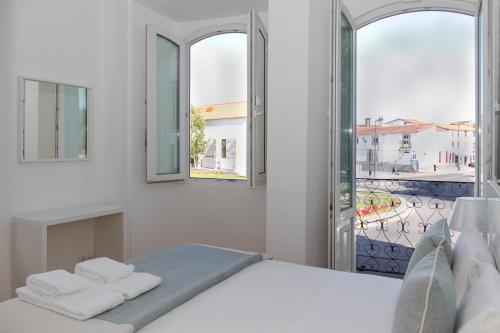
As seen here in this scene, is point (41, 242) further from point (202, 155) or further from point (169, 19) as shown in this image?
point (169, 19)

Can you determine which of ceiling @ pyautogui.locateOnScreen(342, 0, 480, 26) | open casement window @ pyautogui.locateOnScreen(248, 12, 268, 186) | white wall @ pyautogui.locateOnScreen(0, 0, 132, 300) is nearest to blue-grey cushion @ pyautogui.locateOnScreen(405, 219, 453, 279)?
open casement window @ pyautogui.locateOnScreen(248, 12, 268, 186)

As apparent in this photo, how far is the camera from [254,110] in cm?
353

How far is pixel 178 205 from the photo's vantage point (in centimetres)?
446

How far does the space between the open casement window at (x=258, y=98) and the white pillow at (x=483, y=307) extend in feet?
8.05

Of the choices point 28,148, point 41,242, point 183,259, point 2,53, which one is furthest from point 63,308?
point 2,53

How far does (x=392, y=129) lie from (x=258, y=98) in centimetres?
213

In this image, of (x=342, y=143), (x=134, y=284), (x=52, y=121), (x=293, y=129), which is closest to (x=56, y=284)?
(x=134, y=284)

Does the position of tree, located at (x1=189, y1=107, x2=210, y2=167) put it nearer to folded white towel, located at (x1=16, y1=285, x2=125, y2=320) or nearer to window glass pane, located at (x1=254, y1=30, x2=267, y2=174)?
window glass pane, located at (x1=254, y1=30, x2=267, y2=174)

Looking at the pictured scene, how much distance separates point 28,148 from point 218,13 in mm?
2316

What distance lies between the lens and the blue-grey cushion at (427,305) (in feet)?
3.51

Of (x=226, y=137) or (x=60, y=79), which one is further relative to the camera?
(x=226, y=137)

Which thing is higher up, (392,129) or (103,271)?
(392,129)

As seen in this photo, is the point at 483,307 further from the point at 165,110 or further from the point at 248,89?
the point at 165,110

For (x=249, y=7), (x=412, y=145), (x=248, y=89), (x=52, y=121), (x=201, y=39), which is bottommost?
(x=412, y=145)
